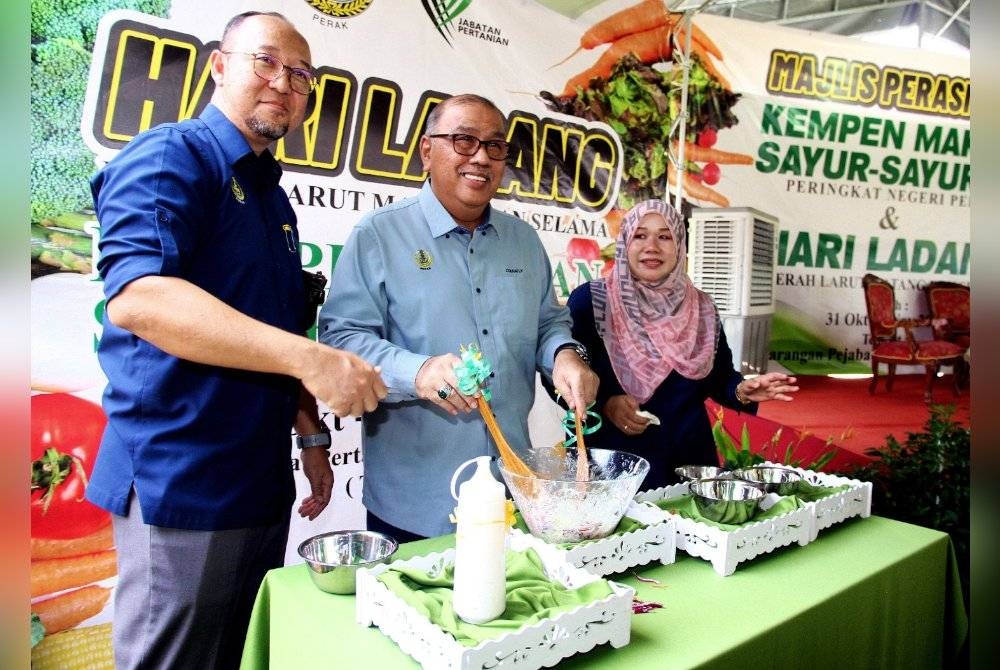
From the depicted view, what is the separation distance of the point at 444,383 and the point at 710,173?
222 centimetres

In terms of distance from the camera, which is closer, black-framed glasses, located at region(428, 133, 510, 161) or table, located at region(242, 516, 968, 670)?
table, located at region(242, 516, 968, 670)

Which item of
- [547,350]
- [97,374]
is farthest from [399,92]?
[97,374]

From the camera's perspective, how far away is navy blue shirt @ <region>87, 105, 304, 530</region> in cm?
141

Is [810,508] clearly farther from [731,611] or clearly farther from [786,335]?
[786,335]

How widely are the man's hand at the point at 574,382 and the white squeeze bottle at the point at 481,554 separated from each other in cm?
66

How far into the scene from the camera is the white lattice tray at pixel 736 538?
1473 millimetres

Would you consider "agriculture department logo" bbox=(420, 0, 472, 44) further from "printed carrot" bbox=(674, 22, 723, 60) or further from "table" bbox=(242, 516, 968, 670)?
"table" bbox=(242, 516, 968, 670)

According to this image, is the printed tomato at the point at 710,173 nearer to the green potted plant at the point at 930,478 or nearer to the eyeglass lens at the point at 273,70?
the green potted plant at the point at 930,478

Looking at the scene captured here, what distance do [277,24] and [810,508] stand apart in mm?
1748

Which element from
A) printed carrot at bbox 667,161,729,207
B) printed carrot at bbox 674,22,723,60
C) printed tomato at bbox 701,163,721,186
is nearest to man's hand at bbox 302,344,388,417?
printed carrot at bbox 667,161,729,207

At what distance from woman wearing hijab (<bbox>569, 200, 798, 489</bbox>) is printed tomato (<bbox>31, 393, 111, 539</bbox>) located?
5.45 ft

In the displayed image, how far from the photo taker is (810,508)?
170 centimetres

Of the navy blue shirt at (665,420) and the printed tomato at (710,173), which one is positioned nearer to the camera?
the navy blue shirt at (665,420)

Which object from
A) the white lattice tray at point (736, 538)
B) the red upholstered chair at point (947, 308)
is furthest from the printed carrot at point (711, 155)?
the white lattice tray at point (736, 538)
